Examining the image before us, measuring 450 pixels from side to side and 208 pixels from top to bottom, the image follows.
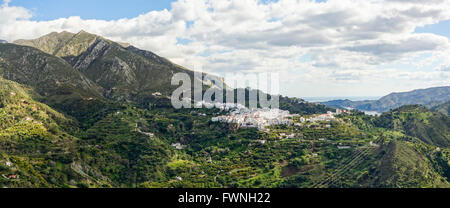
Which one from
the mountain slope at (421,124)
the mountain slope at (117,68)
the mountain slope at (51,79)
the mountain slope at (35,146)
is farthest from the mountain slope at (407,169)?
the mountain slope at (117,68)

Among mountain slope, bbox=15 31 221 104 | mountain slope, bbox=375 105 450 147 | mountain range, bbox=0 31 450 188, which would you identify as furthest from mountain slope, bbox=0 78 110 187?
mountain slope, bbox=375 105 450 147

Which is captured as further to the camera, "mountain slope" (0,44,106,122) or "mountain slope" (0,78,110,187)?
"mountain slope" (0,44,106,122)

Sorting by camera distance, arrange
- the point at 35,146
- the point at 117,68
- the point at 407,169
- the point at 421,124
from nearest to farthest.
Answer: the point at 407,169 < the point at 35,146 < the point at 421,124 < the point at 117,68

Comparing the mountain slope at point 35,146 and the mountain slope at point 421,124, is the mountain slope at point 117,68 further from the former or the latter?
the mountain slope at point 421,124

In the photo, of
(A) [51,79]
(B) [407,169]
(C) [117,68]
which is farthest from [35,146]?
(C) [117,68]

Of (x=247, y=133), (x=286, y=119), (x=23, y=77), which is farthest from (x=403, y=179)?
(x=23, y=77)

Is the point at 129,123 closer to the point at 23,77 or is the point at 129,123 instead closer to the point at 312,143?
the point at 312,143

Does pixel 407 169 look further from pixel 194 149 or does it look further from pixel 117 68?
pixel 117 68

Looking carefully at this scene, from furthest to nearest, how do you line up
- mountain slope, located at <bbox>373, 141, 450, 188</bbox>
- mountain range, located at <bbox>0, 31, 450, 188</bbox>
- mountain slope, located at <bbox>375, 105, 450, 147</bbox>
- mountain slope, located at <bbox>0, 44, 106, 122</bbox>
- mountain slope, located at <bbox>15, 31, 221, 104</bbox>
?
mountain slope, located at <bbox>15, 31, 221, 104</bbox>
mountain slope, located at <bbox>0, 44, 106, 122</bbox>
mountain slope, located at <bbox>375, 105, 450, 147</bbox>
mountain range, located at <bbox>0, 31, 450, 188</bbox>
mountain slope, located at <bbox>373, 141, 450, 188</bbox>

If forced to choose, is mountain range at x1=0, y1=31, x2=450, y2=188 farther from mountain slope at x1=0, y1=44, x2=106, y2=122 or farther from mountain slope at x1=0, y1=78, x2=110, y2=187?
mountain slope at x1=0, y1=44, x2=106, y2=122
